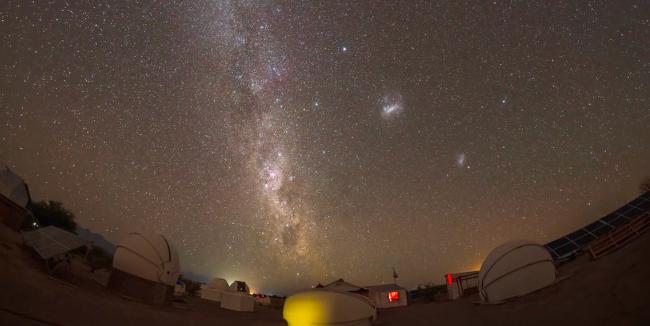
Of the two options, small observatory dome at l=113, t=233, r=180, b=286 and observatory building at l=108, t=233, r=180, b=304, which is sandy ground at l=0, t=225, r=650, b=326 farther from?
small observatory dome at l=113, t=233, r=180, b=286

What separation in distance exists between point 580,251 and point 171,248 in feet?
118

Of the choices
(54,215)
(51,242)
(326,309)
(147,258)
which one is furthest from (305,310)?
(54,215)

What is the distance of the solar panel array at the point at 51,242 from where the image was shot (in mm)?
16016

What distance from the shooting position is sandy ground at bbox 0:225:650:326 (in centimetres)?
1055

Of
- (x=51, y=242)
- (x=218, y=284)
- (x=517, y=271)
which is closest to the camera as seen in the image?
(x=51, y=242)

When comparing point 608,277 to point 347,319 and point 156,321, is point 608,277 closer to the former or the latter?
point 347,319

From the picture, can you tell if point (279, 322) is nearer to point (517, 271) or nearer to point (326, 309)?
point (326, 309)

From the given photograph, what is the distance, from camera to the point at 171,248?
73.6 feet

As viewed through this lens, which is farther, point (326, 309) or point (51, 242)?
point (51, 242)

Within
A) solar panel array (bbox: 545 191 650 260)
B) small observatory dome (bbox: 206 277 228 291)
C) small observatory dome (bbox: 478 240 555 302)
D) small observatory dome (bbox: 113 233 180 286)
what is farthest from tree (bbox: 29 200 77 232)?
solar panel array (bbox: 545 191 650 260)

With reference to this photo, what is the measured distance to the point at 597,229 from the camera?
30859 millimetres

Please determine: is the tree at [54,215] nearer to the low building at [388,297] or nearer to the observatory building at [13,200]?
the observatory building at [13,200]

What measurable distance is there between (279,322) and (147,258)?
33.4ft

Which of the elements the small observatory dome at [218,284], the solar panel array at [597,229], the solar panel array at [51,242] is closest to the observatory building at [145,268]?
the solar panel array at [51,242]
